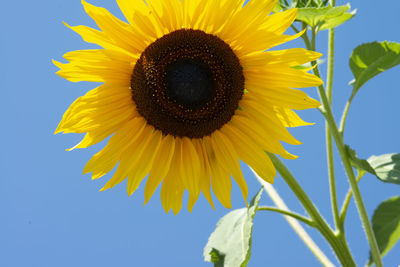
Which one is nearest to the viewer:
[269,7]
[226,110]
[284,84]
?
[269,7]

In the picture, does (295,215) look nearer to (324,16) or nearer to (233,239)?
(233,239)

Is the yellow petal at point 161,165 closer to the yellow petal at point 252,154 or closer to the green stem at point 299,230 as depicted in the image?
the yellow petal at point 252,154

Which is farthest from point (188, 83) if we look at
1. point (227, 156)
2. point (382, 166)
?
point (382, 166)

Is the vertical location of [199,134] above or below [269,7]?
below

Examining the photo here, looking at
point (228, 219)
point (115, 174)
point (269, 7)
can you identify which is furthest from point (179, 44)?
point (228, 219)

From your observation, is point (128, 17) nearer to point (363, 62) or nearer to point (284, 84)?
point (284, 84)

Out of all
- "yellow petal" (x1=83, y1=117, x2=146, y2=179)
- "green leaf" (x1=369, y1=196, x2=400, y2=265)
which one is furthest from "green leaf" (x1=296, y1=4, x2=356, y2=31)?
"green leaf" (x1=369, y1=196, x2=400, y2=265)

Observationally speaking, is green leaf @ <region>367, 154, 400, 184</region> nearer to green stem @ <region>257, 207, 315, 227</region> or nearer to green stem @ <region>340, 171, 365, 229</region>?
green stem @ <region>340, 171, 365, 229</region>

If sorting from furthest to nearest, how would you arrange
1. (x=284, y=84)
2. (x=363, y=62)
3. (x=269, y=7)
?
1. (x=363, y=62)
2. (x=284, y=84)
3. (x=269, y=7)
